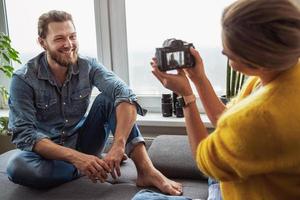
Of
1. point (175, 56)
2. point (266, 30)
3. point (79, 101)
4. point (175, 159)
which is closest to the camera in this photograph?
point (266, 30)

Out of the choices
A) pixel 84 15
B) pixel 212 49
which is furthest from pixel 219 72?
pixel 84 15

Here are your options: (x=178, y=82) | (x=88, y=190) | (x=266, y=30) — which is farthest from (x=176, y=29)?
(x=266, y=30)

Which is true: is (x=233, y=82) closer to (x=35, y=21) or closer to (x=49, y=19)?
(x=49, y=19)

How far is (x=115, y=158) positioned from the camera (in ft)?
5.26

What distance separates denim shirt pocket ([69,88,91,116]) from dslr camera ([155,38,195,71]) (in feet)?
2.70

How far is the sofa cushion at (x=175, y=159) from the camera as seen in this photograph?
5.66 feet

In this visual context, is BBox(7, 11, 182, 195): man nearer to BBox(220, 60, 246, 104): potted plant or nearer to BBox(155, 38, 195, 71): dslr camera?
BBox(220, 60, 246, 104): potted plant

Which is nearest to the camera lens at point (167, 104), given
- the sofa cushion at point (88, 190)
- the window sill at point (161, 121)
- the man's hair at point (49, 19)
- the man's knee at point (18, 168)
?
the window sill at point (161, 121)

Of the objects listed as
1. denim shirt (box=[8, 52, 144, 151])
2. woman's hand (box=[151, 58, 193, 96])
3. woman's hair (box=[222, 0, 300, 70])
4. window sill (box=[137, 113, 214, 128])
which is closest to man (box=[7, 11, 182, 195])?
denim shirt (box=[8, 52, 144, 151])

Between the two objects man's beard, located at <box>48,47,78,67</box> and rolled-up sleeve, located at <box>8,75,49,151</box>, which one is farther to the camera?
man's beard, located at <box>48,47,78,67</box>

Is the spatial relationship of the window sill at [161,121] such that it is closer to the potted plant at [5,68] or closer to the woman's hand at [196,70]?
the potted plant at [5,68]

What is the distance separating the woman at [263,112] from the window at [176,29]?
1.27 meters

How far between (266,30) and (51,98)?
1262 millimetres

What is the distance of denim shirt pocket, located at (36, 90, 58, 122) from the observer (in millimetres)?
1781
